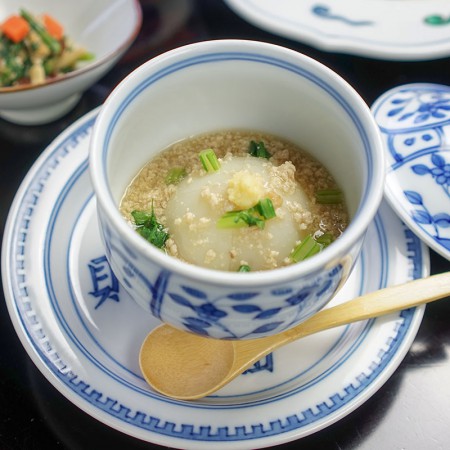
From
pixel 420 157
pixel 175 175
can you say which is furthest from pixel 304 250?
pixel 420 157

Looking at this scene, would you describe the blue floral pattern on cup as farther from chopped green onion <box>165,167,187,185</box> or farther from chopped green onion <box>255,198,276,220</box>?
chopped green onion <box>165,167,187,185</box>

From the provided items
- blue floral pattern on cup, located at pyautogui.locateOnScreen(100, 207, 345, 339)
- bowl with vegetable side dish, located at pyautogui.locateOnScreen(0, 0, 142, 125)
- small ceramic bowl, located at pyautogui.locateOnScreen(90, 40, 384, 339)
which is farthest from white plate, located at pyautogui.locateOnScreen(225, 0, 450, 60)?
blue floral pattern on cup, located at pyautogui.locateOnScreen(100, 207, 345, 339)

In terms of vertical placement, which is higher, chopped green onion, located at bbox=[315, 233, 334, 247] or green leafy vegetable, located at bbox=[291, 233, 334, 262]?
green leafy vegetable, located at bbox=[291, 233, 334, 262]

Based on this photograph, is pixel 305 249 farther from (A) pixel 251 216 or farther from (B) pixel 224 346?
(B) pixel 224 346

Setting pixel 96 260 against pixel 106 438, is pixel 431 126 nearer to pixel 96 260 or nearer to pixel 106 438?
pixel 96 260

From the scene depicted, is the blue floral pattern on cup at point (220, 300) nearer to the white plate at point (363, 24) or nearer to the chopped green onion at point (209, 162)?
the chopped green onion at point (209, 162)

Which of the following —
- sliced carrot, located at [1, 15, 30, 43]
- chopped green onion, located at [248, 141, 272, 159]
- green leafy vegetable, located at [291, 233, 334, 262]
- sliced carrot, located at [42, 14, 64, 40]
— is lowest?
green leafy vegetable, located at [291, 233, 334, 262]
